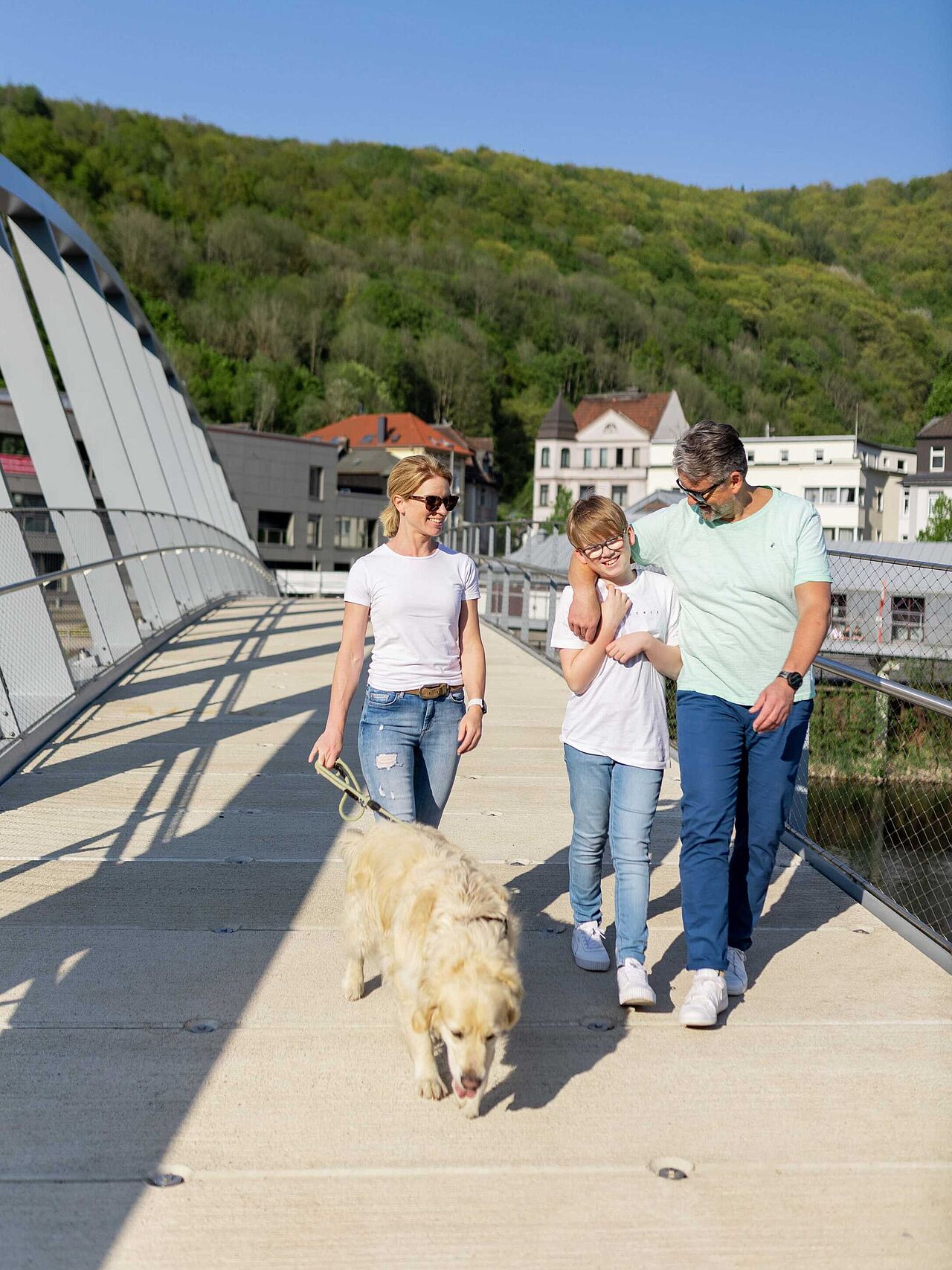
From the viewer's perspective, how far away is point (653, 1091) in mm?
3395

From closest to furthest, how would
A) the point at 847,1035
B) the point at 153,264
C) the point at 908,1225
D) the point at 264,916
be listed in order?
the point at 908,1225 < the point at 847,1035 < the point at 264,916 < the point at 153,264

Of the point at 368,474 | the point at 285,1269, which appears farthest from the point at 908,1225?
the point at 368,474

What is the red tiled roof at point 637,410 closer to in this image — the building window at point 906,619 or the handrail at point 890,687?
the building window at point 906,619

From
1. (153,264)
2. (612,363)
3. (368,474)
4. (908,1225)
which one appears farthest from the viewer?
(612,363)

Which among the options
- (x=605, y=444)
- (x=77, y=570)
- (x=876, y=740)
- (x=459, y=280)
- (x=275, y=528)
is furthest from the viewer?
(x=459, y=280)

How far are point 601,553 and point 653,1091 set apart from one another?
1.58 metres

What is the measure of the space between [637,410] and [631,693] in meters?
95.2

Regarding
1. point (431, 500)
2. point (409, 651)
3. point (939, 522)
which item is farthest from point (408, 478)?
point (939, 522)

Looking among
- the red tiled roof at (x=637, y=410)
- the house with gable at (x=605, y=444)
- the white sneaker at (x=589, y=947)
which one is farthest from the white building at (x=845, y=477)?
the white sneaker at (x=589, y=947)

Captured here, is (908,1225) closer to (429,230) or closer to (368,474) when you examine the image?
(368,474)

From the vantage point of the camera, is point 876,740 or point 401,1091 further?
point 876,740

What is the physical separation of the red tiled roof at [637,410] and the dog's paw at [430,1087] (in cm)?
9370

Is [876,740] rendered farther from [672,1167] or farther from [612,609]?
[672,1167]

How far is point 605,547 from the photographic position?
12.9 ft
